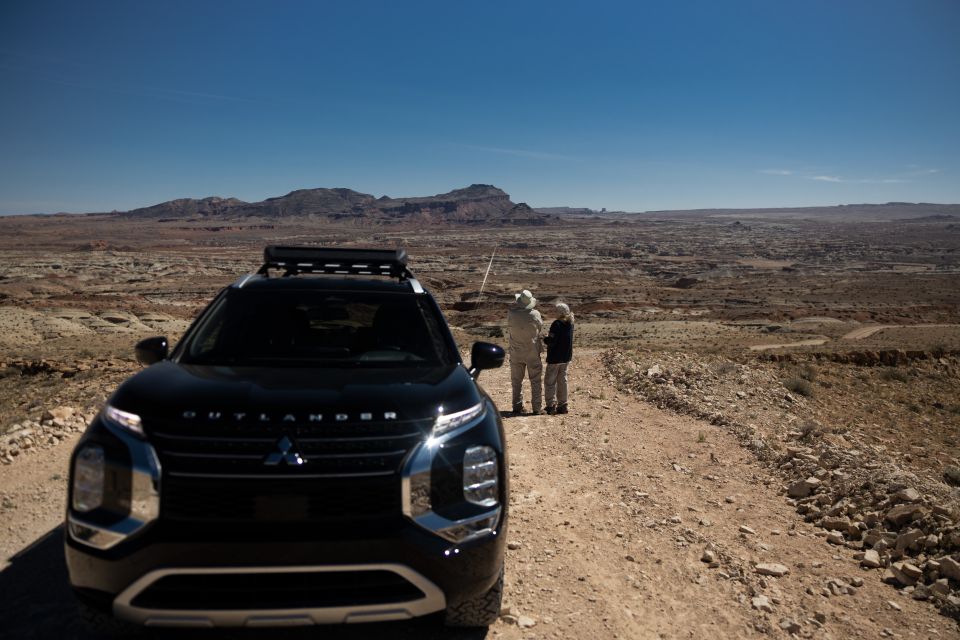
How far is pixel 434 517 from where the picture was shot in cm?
267

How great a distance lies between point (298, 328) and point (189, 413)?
147 centimetres

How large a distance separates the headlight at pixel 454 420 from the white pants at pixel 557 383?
6.21 meters

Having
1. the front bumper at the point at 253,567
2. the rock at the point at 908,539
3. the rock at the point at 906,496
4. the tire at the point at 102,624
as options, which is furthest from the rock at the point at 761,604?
the tire at the point at 102,624

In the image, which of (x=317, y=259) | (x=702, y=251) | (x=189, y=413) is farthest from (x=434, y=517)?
(x=702, y=251)

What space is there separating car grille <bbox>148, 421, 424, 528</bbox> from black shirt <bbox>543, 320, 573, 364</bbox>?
6459 millimetres

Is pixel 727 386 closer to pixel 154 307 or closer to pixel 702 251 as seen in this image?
pixel 154 307

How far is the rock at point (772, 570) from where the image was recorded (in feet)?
13.8

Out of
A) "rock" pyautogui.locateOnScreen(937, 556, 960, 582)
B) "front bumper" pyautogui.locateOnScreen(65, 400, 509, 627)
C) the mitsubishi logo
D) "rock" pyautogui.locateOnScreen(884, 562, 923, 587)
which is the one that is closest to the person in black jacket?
"rock" pyautogui.locateOnScreen(884, 562, 923, 587)

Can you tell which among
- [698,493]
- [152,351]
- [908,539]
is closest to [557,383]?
[698,493]

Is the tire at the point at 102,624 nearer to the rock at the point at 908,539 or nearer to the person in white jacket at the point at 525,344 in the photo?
the rock at the point at 908,539

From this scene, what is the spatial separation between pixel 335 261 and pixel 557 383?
17.3ft

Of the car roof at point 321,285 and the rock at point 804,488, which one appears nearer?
the car roof at point 321,285

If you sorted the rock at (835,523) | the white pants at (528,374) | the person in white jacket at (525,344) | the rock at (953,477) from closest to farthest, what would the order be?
1. the rock at (835,523)
2. the rock at (953,477)
3. the person in white jacket at (525,344)
4. the white pants at (528,374)

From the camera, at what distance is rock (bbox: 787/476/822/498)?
19.2 ft
